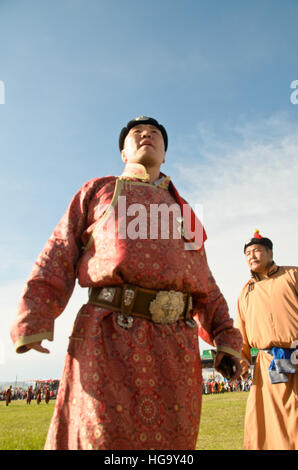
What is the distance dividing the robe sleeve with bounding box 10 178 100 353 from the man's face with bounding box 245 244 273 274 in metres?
3.29

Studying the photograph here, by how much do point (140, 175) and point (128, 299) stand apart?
0.95 metres

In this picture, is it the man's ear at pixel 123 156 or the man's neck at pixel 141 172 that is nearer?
the man's neck at pixel 141 172

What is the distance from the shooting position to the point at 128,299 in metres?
1.97

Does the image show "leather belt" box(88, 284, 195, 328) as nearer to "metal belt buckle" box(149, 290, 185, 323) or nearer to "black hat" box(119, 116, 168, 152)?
"metal belt buckle" box(149, 290, 185, 323)

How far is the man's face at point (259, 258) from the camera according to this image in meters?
5.13

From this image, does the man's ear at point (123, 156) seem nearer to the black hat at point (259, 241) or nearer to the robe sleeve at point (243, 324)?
the black hat at point (259, 241)

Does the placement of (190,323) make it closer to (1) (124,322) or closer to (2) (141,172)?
(1) (124,322)

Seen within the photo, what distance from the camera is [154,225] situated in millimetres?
2221

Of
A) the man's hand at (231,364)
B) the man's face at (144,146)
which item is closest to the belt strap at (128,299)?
the man's hand at (231,364)

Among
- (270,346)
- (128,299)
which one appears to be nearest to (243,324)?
(270,346)

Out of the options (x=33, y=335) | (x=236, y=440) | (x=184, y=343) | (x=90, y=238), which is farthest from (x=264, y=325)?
(x=33, y=335)

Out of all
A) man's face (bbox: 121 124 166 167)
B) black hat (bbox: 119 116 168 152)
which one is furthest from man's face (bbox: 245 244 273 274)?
man's face (bbox: 121 124 166 167)

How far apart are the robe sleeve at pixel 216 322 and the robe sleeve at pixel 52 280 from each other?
0.84m

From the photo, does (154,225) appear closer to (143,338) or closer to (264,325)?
(143,338)
